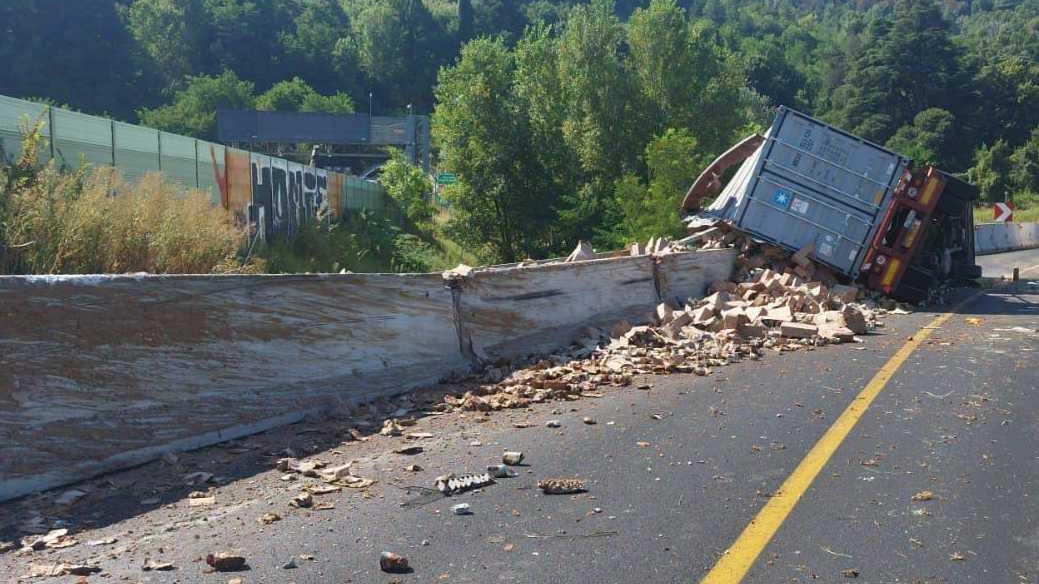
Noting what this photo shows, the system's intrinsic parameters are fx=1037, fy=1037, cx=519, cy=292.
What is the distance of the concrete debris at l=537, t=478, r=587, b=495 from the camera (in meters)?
5.96

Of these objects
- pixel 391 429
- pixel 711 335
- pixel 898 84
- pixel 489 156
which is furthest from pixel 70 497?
pixel 898 84

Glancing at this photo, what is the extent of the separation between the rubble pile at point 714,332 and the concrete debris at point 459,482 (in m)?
2.00

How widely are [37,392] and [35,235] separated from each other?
388 centimetres

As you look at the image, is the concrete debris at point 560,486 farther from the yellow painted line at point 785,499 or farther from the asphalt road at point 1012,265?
the asphalt road at point 1012,265

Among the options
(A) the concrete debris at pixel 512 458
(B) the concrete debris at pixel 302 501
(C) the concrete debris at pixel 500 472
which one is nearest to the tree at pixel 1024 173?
(A) the concrete debris at pixel 512 458

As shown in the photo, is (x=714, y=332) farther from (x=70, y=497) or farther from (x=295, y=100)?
(x=295, y=100)

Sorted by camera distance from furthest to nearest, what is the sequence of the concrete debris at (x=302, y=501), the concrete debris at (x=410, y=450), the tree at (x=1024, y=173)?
the tree at (x=1024, y=173)
the concrete debris at (x=410, y=450)
the concrete debris at (x=302, y=501)

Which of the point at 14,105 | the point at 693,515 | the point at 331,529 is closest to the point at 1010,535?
the point at 693,515

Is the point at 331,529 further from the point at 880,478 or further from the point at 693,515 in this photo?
the point at 880,478

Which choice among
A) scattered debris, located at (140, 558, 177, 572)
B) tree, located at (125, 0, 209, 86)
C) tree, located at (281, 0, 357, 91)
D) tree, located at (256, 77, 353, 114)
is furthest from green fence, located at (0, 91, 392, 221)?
tree, located at (281, 0, 357, 91)

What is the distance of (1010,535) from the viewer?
5301 mm

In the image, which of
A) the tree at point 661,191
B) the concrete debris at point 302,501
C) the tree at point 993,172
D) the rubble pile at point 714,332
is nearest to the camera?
the concrete debris at point 302,501

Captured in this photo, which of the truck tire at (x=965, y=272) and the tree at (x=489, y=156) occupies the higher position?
the tree at (x=489, y=156)

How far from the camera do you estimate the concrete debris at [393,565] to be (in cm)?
476
